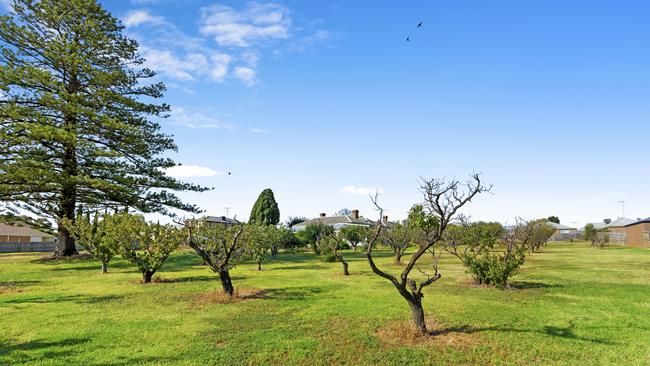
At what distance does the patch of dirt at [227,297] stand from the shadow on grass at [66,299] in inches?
137

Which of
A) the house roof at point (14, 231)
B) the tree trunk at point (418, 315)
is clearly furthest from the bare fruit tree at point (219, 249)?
the house roof at point (14, 231)

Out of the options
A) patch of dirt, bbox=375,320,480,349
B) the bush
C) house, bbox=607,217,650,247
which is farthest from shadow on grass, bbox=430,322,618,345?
house, bbox=607,217,650,247

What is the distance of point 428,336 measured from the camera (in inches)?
390

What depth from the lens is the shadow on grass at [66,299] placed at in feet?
48.8

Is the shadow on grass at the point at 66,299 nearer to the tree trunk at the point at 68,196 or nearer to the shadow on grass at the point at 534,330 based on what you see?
the shadow on grass at the point at 534,330

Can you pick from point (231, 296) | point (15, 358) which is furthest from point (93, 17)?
point (15, 358)

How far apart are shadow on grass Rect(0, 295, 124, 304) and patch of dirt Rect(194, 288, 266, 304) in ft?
11.4

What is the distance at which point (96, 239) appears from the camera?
22.9 metres

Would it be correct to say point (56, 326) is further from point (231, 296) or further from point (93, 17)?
point (93, 17)

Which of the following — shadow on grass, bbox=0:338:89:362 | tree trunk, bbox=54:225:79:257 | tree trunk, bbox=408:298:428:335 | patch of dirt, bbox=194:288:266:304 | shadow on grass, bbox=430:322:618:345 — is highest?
tree trunk, bbox=54:225:79:257

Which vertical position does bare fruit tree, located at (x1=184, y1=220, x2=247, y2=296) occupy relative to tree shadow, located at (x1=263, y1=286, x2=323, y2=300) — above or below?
above

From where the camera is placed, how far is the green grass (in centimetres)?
870

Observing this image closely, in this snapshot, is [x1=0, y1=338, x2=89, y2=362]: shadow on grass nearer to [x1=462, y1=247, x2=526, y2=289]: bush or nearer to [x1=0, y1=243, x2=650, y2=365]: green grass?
[x1=0, y1=243, x2=650, y2=365]: green grass

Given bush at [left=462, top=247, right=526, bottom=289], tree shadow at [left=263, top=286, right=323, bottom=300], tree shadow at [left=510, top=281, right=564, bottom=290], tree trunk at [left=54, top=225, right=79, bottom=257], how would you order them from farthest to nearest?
1. tree trunk at [left=54, top=225, right=79, bottom=257]
2. tree shadow at [left=510, top=281, right=564, bottom=290]
3. bush at [left=462, top=247, right=526, bottom=289]
4. tree shadow at [left=263, top=286, right=323, bottom=300]
